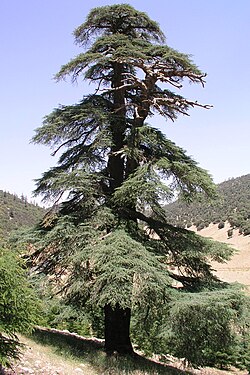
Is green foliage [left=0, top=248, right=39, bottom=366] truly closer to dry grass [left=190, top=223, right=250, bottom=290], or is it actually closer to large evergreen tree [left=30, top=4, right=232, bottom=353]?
large evergreen tree [left=30, top=4, right=232, bottom=353]

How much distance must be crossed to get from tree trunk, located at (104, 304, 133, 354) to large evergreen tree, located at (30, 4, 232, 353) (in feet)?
0.09

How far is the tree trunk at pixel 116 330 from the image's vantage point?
33.4ft

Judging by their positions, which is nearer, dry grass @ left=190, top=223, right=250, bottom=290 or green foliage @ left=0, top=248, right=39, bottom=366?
green foliage @ left=0, top=248, right=39, bottom=366

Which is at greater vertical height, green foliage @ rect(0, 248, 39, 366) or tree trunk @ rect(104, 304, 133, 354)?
green foliage @ rect(0, 248, 39, 366)

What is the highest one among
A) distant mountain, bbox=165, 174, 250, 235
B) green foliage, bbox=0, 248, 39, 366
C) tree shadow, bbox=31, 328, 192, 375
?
distant mountain, bbox=165, 174, 250, 235

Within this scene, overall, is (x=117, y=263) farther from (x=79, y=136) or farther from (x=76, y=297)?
(x=79, y=136)

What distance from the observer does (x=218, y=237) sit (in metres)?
52.0

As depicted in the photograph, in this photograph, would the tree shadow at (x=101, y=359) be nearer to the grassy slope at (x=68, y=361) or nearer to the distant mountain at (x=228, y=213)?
the grassy slope at (x=68, y=361)

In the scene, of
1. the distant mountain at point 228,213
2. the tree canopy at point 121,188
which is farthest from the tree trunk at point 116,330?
the distant mountain at point 228,213

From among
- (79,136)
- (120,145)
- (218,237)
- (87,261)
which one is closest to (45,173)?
(79,136)

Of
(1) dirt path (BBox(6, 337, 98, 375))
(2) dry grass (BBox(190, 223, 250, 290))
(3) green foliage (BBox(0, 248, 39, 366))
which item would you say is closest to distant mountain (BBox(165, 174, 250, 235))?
(2) dry grass (BBox(190, 223, 250, 290))

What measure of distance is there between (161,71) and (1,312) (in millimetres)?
7278

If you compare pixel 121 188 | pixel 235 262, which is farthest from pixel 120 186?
pixel 235 262

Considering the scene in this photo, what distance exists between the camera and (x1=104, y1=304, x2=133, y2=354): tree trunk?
1020 cm
